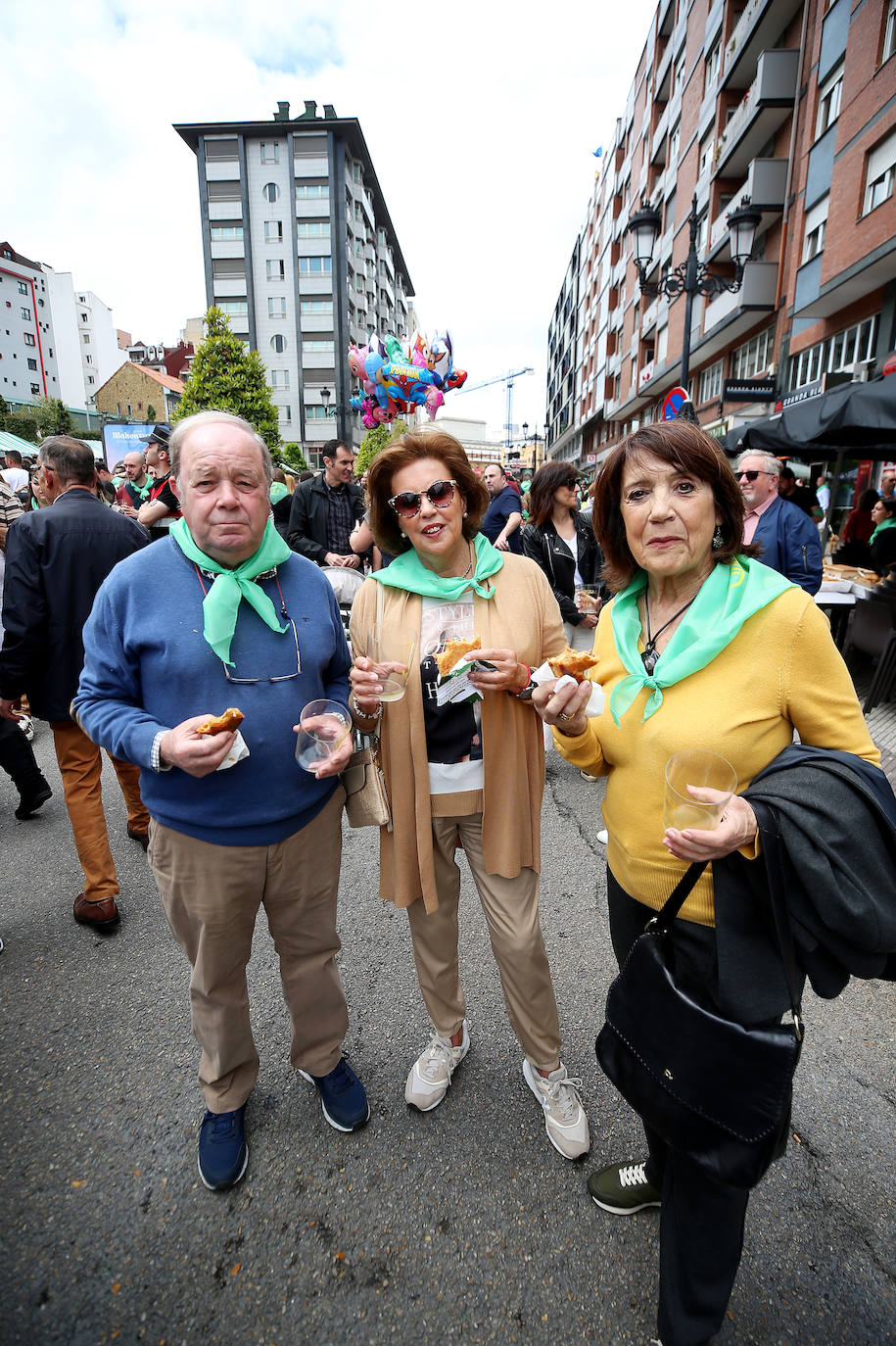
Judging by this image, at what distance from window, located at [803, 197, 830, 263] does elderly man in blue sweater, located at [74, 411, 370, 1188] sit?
60.7 feet

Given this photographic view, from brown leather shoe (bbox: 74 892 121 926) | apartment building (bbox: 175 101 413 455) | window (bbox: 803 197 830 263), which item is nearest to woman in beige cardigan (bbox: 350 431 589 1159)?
brown leather shoe (bbox: 74 892 121 926)

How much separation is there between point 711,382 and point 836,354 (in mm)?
10340

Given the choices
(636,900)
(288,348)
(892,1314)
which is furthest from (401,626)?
(288,348)

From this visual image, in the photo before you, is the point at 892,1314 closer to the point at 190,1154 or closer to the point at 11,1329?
the point at 190,1154

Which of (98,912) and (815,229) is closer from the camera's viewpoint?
(98,912)

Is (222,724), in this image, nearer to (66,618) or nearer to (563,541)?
(66,618)

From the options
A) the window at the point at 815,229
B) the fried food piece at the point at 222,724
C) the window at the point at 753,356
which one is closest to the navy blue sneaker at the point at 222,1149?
the fried food piece at the point at 222,724

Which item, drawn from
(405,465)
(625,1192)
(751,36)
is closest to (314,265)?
(751,36)

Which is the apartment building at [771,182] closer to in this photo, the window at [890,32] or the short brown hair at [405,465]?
the window at [890,32]

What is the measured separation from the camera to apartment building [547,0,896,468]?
12.4 meters

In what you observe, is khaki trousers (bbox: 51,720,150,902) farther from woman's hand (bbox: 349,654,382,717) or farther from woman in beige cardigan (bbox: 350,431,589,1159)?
woman's hand (bbox: 349,654,382,717)

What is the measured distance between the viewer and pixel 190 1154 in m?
2.11

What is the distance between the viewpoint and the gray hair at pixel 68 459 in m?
3.43

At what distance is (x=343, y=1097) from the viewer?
2.22 meters
